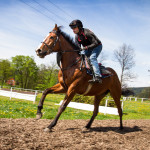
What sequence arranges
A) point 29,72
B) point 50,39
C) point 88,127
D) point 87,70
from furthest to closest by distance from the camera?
point 29,72, point 88,127, point 87,70, point 50,39

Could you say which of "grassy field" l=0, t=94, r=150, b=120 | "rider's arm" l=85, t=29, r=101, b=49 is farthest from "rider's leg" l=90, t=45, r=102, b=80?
"grassy field" l=0, t=94, r=150, b=120

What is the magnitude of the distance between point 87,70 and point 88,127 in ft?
7.34

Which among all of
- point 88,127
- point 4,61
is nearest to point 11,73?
point 4,61

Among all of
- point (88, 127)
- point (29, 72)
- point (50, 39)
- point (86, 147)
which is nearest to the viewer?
point (86, 147)

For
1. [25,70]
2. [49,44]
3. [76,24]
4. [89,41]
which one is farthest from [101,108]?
[25,70]

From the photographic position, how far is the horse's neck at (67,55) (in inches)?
213

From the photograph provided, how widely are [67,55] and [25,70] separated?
5650 cm

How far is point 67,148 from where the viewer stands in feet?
12.0

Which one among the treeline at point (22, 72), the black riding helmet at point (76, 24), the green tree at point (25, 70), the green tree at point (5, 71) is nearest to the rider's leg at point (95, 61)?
the black riding helmet at point (76, 24)

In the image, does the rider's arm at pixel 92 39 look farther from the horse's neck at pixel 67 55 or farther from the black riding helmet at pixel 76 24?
the horse's neck at pixel 67 55

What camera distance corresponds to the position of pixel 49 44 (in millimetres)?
5043

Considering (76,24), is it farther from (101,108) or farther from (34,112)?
(101,108)

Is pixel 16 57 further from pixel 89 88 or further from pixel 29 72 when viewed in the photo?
pixel 89 88

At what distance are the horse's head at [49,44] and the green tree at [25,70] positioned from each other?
177 feet
